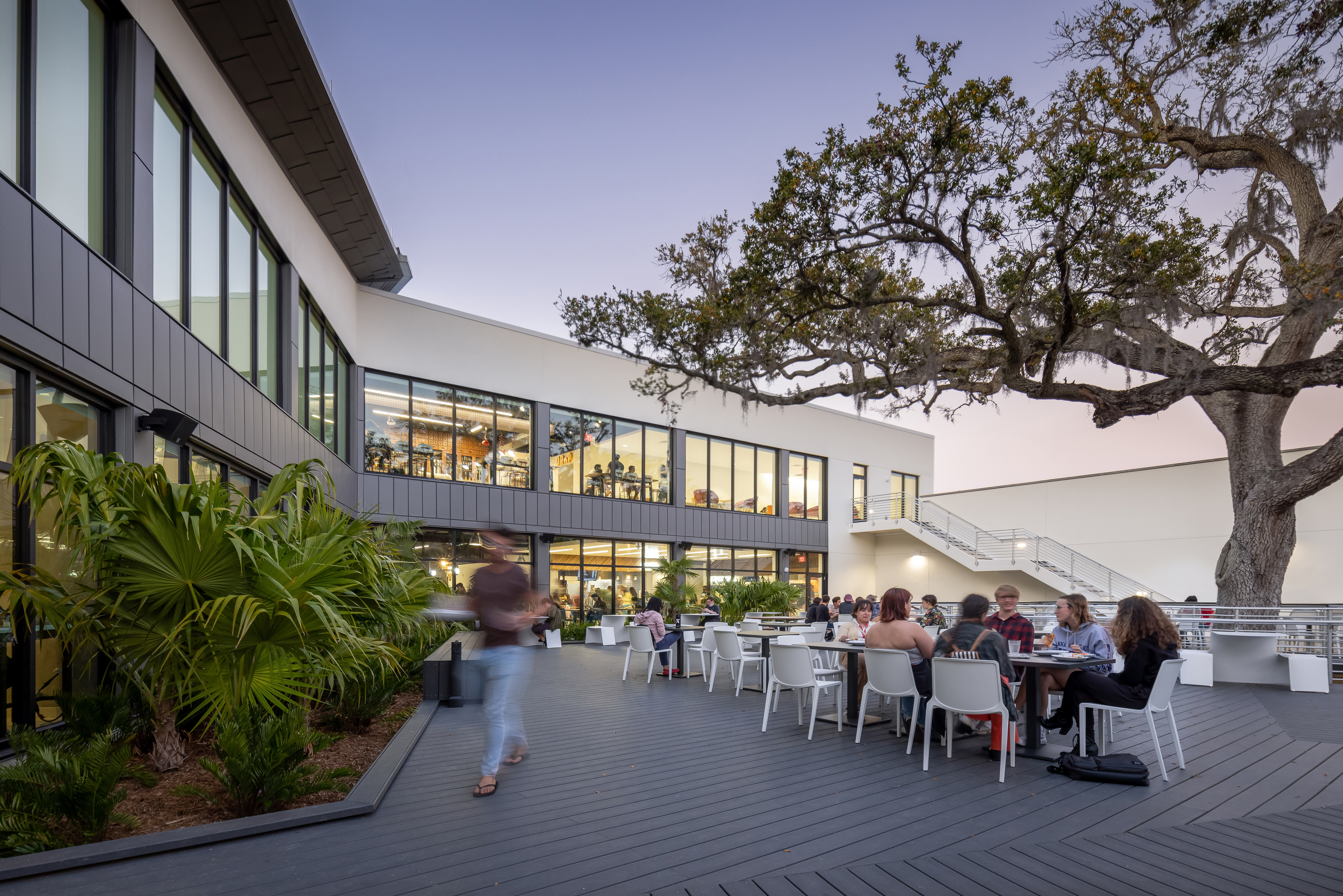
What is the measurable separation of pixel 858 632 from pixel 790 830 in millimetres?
4603

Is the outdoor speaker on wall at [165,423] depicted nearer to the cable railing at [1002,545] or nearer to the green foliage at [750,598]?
the green foliage at [750,598]

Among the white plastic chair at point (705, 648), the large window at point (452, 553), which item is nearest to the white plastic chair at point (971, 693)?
the white plastic chair at point (705, 648)

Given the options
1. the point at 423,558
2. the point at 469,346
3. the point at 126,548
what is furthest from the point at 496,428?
the point at 126,548

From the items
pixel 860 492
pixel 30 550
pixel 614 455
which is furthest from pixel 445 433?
pixel 860 492

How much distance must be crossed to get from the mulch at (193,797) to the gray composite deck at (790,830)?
376 millimetres

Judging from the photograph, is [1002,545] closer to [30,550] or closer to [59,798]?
[30,550]

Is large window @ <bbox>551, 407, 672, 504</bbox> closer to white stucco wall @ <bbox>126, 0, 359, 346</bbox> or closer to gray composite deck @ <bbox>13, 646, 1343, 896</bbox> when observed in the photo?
white stucco wall @ <bbox>126, 0, 359, 346</bbox>

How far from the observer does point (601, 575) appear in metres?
19.7

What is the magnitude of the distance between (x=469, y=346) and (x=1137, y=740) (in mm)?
15121

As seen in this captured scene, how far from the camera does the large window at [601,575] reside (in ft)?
62.5

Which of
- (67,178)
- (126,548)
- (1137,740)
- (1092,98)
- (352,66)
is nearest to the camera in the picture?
(126,548)

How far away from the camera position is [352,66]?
43.8 feet

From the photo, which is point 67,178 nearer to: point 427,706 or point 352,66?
point 427,706

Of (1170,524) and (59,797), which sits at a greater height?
(1170,524)
